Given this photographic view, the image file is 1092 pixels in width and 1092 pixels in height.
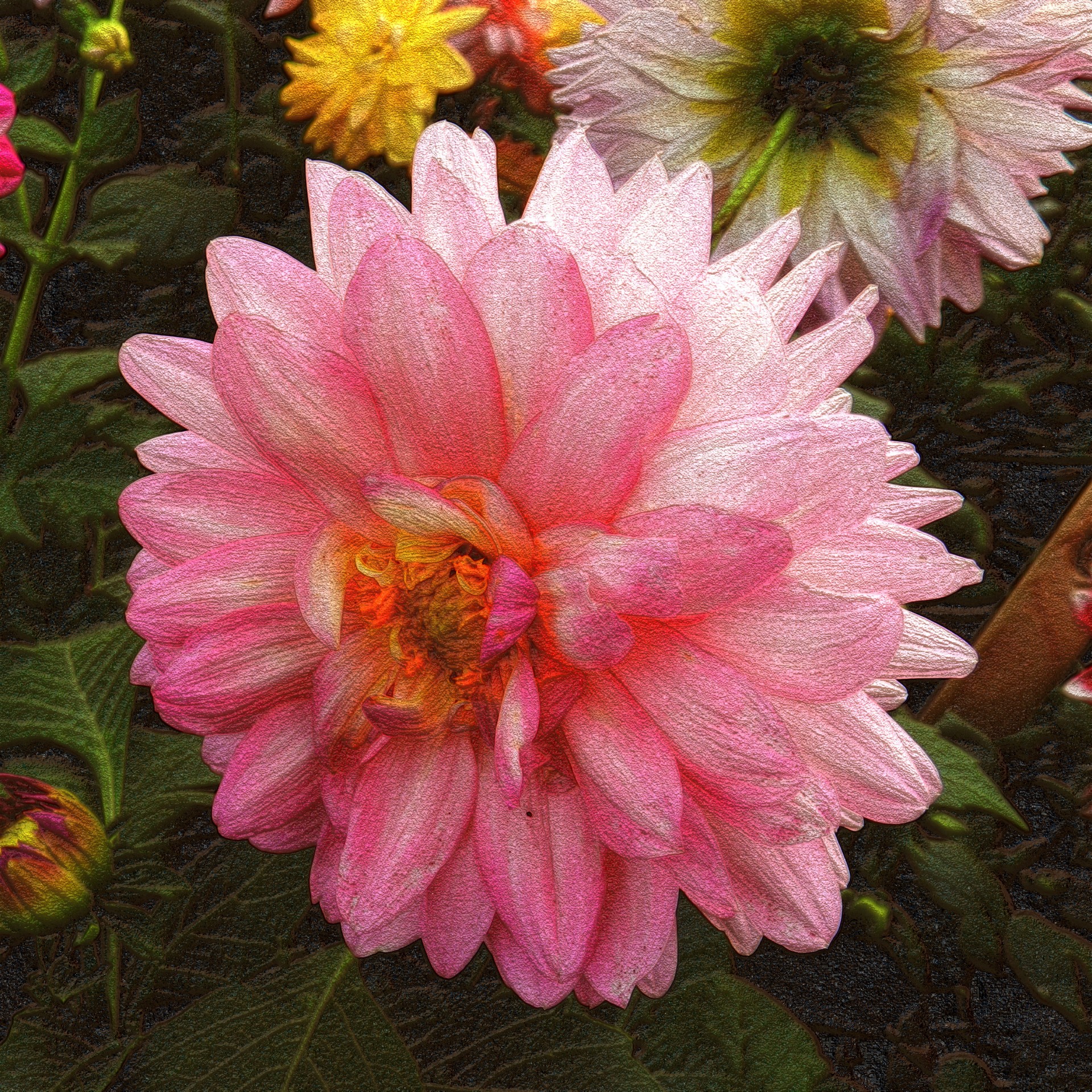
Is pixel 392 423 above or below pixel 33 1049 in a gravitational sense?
above

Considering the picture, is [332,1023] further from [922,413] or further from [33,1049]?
[922,413]

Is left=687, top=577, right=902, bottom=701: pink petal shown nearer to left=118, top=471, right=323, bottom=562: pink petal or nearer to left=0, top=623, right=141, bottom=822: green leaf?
left=118, top=471, right=323, bottom=562: pink petal

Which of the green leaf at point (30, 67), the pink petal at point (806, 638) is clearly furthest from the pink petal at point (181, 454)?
the green leaf at point (30, 67)

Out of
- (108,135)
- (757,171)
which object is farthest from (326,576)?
(108,135)

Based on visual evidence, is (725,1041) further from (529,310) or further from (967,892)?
(529,310)

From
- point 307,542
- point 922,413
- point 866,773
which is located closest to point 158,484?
point 307,542

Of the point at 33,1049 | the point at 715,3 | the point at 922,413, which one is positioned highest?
the point at 715,3

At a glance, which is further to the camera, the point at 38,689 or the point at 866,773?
the point at 38,689
